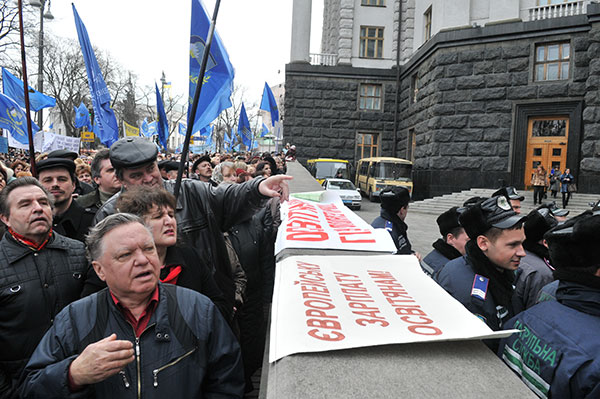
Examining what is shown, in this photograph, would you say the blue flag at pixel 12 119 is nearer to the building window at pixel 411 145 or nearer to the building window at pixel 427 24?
the building window at pixel 411 145

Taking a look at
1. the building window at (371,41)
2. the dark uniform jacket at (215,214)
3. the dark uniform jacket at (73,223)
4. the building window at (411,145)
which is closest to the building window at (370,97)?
the building window at (371,41)

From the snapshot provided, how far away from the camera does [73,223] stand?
367 centimetres

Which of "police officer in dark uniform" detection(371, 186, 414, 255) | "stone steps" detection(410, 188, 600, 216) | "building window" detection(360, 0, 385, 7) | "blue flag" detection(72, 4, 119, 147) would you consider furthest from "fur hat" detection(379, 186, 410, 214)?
"building window" detection(360, 0, 385, 7)

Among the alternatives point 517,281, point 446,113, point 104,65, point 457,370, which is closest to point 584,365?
point 457,370

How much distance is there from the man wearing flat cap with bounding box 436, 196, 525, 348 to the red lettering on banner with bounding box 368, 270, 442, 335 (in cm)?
73

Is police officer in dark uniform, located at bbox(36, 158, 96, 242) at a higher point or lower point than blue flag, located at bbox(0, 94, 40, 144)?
lower

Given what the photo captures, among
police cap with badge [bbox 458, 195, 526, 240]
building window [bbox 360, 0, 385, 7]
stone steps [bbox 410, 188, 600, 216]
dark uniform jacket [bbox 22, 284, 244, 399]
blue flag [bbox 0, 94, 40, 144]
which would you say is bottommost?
stone steps [bbox 410, 188, 600, 216]

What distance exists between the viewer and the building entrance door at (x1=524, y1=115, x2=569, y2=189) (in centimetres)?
1767

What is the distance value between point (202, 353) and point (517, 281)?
7.50ft

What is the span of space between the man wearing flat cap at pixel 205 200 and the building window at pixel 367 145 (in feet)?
75.8

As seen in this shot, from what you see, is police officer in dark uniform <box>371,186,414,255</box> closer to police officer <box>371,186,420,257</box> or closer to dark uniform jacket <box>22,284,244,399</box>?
police officer <box>371,186,420,257</box>

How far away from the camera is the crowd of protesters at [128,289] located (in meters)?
1.72

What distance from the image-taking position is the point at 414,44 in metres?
23.7

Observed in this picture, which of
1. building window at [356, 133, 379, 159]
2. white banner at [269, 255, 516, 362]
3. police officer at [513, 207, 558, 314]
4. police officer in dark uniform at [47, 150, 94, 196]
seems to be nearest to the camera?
white banner at [269, 255, 516, 362]
